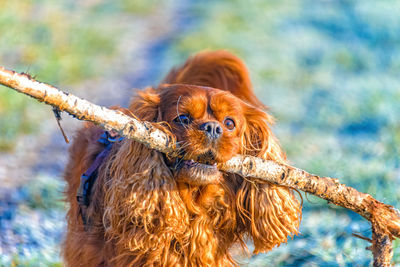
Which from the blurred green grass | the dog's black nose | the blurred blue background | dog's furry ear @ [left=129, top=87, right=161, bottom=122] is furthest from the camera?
the blurred green grass

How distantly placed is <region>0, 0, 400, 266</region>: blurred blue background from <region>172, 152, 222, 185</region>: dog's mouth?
92cm

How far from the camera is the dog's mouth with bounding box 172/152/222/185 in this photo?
8.53 ft

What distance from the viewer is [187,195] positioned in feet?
9.24

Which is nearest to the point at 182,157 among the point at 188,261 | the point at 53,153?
the point at 188,261

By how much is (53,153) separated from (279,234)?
3.83 m

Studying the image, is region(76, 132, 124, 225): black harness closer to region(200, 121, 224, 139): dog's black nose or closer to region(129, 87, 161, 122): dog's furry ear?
region(129, 87, 161, 122): dog's furry ear

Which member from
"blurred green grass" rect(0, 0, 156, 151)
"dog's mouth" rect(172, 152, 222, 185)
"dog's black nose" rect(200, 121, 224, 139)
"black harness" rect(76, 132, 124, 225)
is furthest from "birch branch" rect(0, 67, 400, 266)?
"blurred green grass" rect(0, 0, 156, 151)

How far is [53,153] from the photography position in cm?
601

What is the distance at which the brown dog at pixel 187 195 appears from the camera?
2.69 m

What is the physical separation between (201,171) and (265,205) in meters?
0.48

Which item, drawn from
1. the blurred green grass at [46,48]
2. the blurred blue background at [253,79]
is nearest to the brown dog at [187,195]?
the blurred blue background at [253,79]

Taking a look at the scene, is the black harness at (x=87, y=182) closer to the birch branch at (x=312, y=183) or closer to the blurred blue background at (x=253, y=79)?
the birch branch at (x=312, y=183)

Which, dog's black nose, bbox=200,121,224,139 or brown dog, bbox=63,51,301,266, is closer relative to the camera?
dog's black nose, bbox=200,121,224,139

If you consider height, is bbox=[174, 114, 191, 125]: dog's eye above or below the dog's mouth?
above
